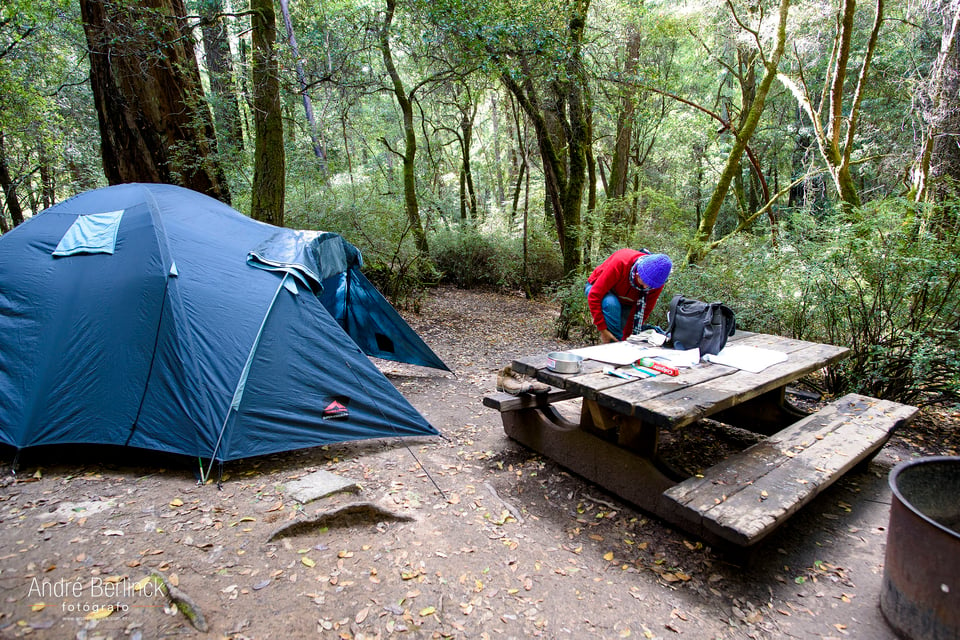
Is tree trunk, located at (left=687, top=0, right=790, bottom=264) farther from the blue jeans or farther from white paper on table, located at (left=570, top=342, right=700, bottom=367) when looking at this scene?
white paper on table, located at (left=570, top=342, right=700, bottom=367)

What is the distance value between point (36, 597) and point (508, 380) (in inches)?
106

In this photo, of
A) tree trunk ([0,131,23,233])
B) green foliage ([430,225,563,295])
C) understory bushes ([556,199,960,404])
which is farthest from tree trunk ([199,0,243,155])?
understory bushes ([556,199,960,404])

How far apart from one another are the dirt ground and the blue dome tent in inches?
10.5

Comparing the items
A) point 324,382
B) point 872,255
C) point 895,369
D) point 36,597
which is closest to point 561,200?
point 872,255

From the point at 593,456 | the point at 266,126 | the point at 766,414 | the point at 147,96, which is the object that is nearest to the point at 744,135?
the point at 766,414

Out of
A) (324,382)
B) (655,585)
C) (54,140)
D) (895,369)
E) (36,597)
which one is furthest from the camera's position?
(54,140)

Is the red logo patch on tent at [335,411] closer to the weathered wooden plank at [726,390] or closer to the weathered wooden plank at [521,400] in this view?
the weathered wooden plank at [521,400]

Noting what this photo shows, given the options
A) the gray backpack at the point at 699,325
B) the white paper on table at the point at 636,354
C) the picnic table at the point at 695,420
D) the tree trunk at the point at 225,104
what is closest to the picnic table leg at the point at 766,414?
the picnic table at the point at 695,420

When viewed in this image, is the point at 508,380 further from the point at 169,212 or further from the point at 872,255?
the point at 872,255

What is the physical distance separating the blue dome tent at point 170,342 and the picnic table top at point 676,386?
55.3 inches

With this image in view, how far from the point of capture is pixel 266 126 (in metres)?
6.15

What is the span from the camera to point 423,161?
691 inches

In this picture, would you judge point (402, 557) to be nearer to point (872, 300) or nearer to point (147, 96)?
point (872, 300)

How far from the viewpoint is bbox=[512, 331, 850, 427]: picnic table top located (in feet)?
7.88
